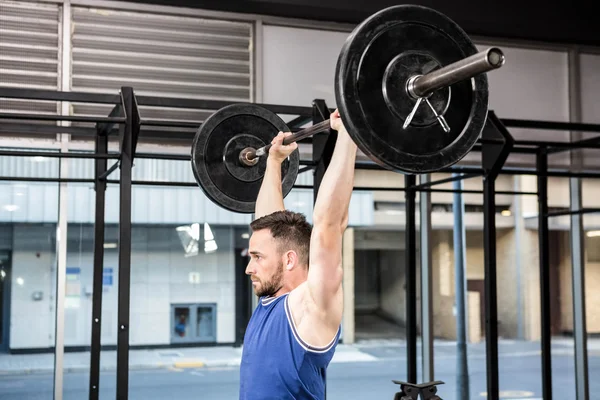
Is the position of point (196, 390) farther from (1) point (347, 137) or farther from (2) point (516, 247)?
(1) point (347, 137)

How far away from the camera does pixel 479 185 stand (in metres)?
6.20

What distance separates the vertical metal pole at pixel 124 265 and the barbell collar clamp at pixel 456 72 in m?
2.27

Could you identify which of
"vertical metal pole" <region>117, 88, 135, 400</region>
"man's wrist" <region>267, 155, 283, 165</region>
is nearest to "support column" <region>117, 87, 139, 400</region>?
"vertical metal pole" <region>117, 88, 135, 400</region>

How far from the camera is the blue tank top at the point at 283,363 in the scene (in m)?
2.20

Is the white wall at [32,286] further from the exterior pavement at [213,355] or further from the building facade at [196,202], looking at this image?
the exterior pavement at [213,355]

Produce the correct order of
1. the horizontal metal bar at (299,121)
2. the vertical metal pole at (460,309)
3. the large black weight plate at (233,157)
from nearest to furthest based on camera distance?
the large black weight plate at (233,157)
the horizontal metal bar at (299,121)
the vertical metal pole at (460,309)

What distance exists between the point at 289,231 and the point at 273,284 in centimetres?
18

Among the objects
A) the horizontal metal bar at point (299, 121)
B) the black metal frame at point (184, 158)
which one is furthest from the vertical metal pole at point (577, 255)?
the horizontal metal bar at point (299, 121)

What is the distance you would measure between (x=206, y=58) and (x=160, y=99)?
114 cm

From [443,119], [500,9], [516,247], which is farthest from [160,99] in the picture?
[516,247]

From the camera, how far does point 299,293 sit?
2250mm

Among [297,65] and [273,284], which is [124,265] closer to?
[273,284]

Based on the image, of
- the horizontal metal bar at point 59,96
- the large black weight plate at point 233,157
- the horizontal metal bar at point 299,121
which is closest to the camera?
the large black weight plate at point 233,157

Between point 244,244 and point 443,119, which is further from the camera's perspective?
point 244,244
